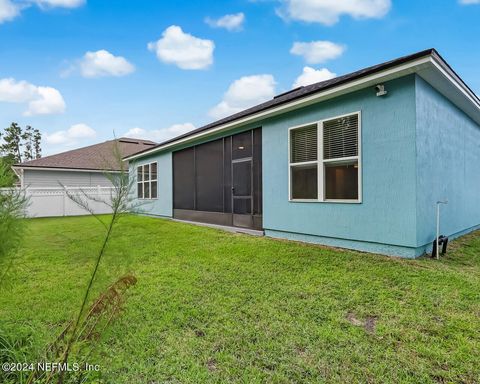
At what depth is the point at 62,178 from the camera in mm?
16734

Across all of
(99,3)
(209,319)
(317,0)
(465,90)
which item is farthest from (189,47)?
(209,319)

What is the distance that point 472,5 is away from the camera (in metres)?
7.46

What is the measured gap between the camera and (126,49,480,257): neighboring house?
15.2ft

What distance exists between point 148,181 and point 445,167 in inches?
440

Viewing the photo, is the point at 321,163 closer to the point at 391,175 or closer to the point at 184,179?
the point at 391,175

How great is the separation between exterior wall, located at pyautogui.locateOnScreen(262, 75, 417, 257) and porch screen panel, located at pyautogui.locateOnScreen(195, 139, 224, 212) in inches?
125

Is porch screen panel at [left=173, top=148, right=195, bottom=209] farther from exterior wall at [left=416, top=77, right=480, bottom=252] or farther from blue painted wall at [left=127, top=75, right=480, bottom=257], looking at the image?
exterior wall at [left=416, top=77, right=480, bottom=252]

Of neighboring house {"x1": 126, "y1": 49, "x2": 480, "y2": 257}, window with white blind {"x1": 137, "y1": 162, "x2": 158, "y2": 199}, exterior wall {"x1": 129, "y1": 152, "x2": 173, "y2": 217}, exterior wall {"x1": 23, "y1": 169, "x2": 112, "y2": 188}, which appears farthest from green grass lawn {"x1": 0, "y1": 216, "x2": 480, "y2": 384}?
exterior wall {"x1": 23, "y1": 169, "x2": 112, "y2": 188}

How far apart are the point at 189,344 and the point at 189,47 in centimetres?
1312

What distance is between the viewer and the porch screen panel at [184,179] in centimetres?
993

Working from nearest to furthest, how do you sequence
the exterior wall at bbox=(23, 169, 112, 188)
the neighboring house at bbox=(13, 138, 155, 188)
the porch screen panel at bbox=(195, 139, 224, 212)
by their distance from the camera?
1. the porch screen panel at bbox=(195, 139, 224, 212)
2. the neighboring house at bbox=(13, 138, 155, 188)
3. the exterior wall at bbox=(23, 169, 112, 188)

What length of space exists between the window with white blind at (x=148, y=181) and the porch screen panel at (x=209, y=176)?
3580 millimetres

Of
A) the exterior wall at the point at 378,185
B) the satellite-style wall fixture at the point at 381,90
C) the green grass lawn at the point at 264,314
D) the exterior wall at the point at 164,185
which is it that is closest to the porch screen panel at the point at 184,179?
the exterior wall at the point at 164,185

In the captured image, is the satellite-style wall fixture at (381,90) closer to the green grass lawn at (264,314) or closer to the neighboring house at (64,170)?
the green grass lawn at (264,314)
